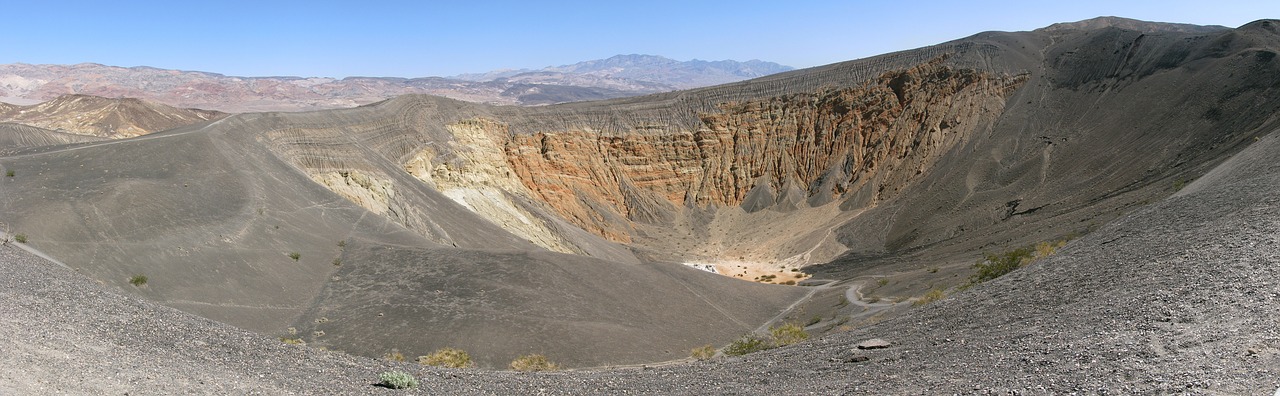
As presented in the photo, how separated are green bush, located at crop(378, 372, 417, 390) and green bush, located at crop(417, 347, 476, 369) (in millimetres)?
5882

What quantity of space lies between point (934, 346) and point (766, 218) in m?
41.9

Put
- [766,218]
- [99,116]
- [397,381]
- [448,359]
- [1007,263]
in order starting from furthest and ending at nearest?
1. [99,116]
2. [766,218]
3. [1007,263]
4. [448,359]
5. [397,381]

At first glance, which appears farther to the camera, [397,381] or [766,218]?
[766,218]

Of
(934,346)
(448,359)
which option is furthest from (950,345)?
(448,359)

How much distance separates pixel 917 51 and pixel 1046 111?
11719mm

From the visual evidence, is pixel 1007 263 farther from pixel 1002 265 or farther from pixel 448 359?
pixel 448 359

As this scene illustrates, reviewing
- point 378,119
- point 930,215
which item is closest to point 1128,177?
point 930,215

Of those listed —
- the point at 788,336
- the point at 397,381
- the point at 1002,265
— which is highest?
the point at 397,381

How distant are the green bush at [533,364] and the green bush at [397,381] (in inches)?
230

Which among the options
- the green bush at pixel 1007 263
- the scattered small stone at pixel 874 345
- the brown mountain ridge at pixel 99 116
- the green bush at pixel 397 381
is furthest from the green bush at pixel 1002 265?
the brown mountain ridge at pixel 99 116

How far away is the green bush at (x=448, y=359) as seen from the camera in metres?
16.3

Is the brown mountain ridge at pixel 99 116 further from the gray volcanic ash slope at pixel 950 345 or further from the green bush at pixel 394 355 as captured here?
the gray volcanic ash slope at pixel 950 345

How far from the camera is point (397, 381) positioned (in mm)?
10016

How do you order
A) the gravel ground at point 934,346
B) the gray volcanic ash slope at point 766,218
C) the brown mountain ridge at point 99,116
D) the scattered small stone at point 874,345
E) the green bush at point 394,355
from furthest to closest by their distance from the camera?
the brown mountain ridge at point 99,116 < the green bush at point 394,355 < the scattered small stone at point 874,345 < the gray volcanic ash slope at point 766,218 < the gravel ground at point 934,346
